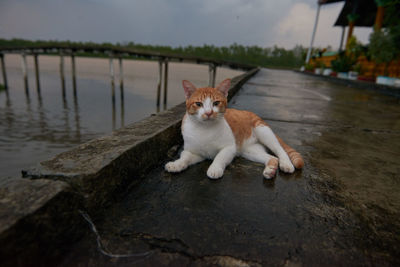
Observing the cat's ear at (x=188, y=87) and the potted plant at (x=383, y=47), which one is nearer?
the cat's ear at (x=188, y=87)

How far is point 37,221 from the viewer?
3.11 ft

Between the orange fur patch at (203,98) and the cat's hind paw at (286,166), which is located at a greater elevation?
the orange fur patch at (203,98)

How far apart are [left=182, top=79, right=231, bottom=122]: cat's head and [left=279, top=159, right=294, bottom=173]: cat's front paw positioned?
65 centimetres

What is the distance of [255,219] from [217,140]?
787 mm

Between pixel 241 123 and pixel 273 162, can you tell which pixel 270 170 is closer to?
pixel 273 162

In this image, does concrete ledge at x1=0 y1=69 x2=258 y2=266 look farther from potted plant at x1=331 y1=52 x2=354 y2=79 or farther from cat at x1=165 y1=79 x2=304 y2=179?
potted plant at x1=331 y1=52 x2=354 y2=79

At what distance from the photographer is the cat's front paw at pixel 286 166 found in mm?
1953

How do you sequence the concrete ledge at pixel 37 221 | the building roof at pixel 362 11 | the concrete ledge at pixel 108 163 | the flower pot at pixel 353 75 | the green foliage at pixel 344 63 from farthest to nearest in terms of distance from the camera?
the building roof at pixel 362 11
the green foliage at pixel 344 63
the flower pot at pixel 353 75
the concrete ledge at pixel 108 163
the concrete ledge at pixel 37 221

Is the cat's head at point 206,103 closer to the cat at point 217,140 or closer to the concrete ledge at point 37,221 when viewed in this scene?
the cat at point 217,140

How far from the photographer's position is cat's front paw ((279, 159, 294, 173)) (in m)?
1.95

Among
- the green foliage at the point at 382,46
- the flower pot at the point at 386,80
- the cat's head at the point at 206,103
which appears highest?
the green foliage at the point at 382,46

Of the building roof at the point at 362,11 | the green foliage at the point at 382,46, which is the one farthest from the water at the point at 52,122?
the building roof at the point at 362,11

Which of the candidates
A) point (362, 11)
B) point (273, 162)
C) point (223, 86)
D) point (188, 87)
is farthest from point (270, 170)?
point (362, 11)

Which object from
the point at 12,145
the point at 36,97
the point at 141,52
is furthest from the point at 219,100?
the point at 36,97
